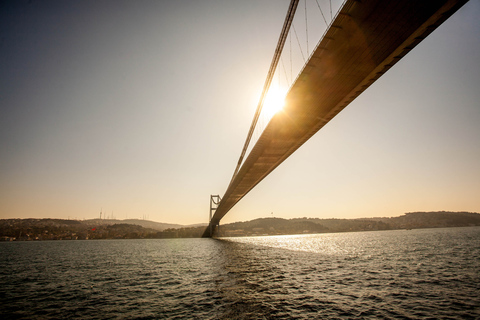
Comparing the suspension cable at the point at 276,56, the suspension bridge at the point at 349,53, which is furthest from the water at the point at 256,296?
the suspension cable at the point at 276,56

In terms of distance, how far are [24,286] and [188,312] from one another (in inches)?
545

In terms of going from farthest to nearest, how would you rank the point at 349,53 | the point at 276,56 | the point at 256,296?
the point at 276,56 → the point at 349,53 → the point at 256,296

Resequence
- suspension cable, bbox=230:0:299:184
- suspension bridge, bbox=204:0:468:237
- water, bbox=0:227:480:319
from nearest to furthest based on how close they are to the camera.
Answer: water, bbox=0:227:480:319
suspension bridge, bbox=204:0:468:237
suspension cable, bbox=230:0:299:184

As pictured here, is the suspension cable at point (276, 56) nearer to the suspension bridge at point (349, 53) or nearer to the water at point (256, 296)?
the suspension bridge at point (349, 53)

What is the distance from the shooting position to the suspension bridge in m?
9.47

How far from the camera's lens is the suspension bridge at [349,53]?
9.47 meters

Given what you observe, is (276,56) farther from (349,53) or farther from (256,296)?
(256,296)

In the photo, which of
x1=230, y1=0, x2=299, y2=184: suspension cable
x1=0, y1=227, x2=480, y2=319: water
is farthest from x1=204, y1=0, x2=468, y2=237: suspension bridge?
x1=0, y1=227, x2=480, y2=319: water

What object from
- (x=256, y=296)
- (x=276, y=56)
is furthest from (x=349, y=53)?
(x=256, y=296)

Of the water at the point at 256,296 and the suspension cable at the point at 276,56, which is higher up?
the suspension cable at the point at 276,56

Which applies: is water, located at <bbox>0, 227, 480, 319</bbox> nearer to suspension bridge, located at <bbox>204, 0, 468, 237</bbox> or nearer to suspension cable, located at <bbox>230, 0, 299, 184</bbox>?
suspension bridge, located at <bbox>204, 0, 468, 237</bbox>

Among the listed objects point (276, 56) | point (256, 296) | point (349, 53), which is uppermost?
point (276, 56)

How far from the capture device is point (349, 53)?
38.5 feet

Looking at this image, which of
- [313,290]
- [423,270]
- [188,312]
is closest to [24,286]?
[188,312]
